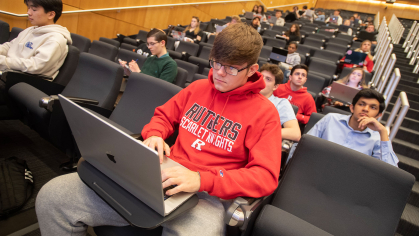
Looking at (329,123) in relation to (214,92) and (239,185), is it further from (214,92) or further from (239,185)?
(239,185)

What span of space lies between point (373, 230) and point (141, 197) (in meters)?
0.89

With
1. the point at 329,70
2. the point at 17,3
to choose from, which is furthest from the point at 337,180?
the point at 17,3

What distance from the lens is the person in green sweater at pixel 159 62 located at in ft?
7.48

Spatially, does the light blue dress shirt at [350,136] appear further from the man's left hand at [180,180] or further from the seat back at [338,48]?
the seat back at [338,48]

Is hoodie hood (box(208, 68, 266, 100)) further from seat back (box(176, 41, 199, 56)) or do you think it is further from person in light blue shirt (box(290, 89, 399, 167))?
seat back (box(176, 41, 199, 56))

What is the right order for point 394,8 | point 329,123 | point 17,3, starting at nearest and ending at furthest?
point 329,123 → point 17,3 → point 394,8

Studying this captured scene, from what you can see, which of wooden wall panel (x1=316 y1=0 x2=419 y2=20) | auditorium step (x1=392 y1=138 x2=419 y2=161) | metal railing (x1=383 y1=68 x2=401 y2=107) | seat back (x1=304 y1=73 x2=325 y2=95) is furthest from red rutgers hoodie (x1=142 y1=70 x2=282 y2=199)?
wooden wall panel (x1=316 y1=0 x2=419 y2=20)

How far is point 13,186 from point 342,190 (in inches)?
64.6

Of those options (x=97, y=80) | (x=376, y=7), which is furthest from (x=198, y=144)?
(x=376, y=7)

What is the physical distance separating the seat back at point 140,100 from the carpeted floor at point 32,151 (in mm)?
581

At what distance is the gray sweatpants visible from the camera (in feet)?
2.75

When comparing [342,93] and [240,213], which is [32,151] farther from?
[342,93]

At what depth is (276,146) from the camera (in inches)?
37.6

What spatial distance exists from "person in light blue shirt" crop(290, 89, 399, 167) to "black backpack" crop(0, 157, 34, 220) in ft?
5.92
